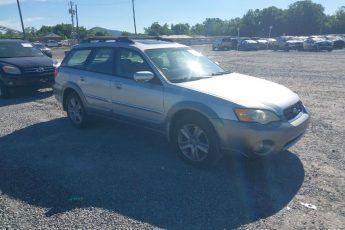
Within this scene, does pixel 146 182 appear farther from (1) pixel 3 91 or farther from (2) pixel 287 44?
(2) pixel 287 44

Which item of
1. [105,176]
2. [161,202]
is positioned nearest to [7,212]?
[105,176]

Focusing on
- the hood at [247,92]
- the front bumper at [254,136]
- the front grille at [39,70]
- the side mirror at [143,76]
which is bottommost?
the front bumper at [254,136]

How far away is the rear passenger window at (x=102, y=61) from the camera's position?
592cm

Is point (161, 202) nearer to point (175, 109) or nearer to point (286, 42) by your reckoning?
point (175, 109)

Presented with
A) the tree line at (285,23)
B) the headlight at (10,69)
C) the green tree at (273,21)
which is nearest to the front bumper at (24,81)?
the headlight at (10,69)

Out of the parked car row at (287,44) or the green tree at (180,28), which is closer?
the parked car row at (287,44)

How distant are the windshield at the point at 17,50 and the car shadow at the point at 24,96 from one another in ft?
3.83

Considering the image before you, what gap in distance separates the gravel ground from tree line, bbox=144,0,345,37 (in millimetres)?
84662

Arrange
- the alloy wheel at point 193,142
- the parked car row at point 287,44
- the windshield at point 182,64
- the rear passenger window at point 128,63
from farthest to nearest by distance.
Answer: the parked car row at point 287,44
the rear passenger window at point 128,63
the windshield at point 182,64
the alloy wheel at point 193,142

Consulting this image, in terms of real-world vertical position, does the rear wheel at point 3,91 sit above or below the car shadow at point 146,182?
above

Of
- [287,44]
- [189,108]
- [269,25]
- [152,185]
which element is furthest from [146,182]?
[269,25]

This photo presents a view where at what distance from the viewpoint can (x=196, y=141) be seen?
4.69 metres

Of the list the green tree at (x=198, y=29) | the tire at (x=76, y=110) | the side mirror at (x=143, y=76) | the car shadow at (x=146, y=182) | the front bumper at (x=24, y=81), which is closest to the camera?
the car shadow at (x=146, y=182)

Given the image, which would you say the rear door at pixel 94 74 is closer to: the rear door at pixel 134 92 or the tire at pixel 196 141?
the rear door at pixel 134 92
